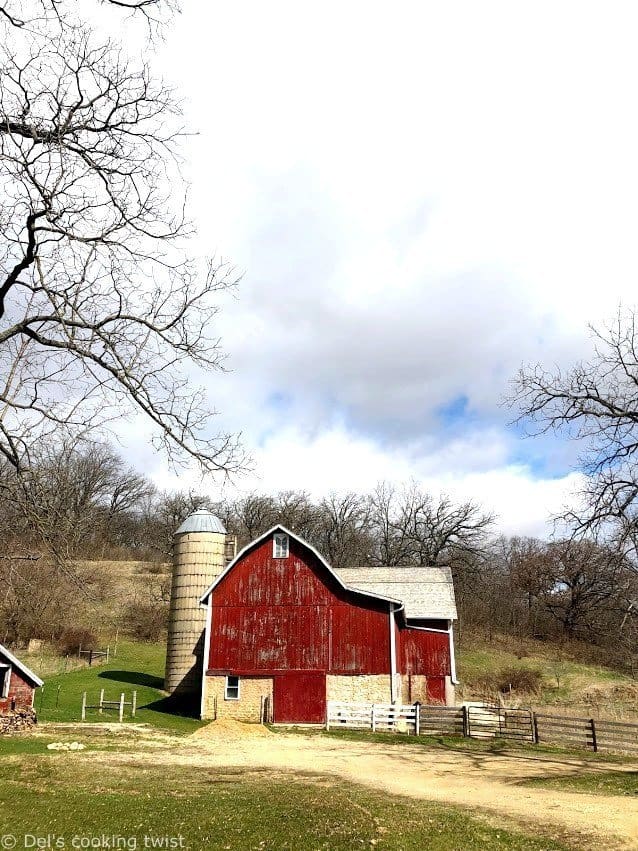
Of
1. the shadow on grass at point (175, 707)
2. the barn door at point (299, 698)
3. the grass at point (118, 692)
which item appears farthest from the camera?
the shadow on grass at point (175, 707)

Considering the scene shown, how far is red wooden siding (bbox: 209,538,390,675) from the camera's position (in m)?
28.0

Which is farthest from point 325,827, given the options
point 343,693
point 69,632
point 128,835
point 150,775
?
point 69,632

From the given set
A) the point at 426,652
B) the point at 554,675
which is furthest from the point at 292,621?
the point at 554,675

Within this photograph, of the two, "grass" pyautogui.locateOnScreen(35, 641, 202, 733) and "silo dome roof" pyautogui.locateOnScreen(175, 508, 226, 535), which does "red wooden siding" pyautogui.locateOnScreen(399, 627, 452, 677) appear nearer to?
"grass" pyautogui.locateOnScreen(35, 641, 202, 733)

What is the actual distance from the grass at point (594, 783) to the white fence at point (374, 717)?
30.0 feet

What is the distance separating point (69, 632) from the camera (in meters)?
46.1

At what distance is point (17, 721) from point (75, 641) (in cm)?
2339

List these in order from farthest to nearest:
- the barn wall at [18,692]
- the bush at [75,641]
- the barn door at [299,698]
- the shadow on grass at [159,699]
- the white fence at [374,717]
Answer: the bush at [75,641] < the shadow on grass at [159,699] < the barn door at [299,698] < the white fence at [374,717] < the barn wall at [18,692]

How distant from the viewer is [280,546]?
97.8 feet

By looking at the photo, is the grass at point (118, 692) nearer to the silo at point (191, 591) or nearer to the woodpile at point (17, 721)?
the silo at point (191, 591)

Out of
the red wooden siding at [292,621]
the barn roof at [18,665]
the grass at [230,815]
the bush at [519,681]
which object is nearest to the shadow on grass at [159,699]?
the red wooden siding at [292,621]

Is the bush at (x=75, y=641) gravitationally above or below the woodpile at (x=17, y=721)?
above

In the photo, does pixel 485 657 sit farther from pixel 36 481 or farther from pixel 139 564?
pixel 36 481

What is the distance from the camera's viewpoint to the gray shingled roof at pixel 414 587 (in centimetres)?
3181
